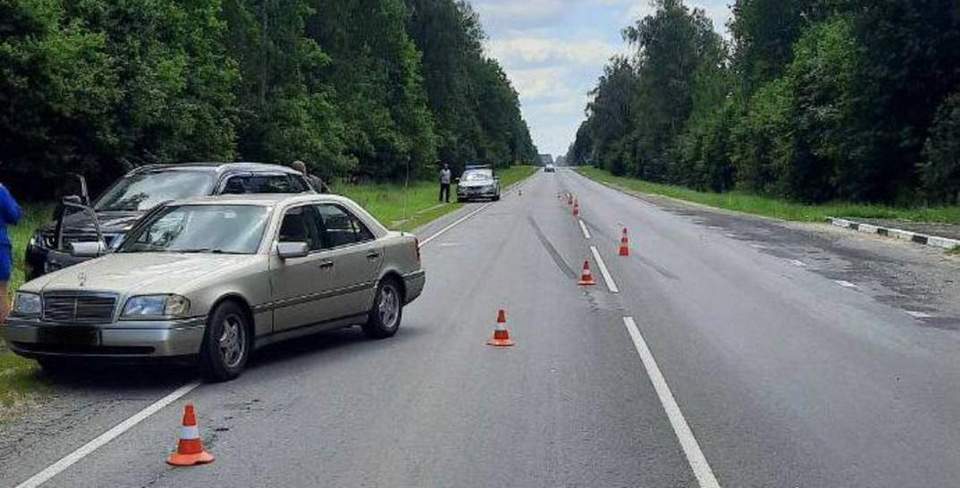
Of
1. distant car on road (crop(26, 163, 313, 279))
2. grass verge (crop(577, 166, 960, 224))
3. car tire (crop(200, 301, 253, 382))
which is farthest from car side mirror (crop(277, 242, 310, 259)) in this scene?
grass verge (crop(577, 166, 960, 224))

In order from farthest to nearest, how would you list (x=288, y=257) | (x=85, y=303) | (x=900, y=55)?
(x=900, y=55)
(x=288, y=257)
(x=85, y=303)

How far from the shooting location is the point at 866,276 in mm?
18328

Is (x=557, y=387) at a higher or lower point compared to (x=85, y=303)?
lower

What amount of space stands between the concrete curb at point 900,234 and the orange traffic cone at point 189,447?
21.0 metres

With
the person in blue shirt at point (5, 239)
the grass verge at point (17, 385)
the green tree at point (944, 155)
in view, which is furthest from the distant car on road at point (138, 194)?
the green tree at point (944, 155)

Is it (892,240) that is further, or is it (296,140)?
(296,140)

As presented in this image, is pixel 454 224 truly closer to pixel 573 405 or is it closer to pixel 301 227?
pixel 301 227

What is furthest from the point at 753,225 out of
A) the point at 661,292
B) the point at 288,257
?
the point at 288,257

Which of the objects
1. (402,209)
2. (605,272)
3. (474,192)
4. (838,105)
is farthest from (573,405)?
(474,192)

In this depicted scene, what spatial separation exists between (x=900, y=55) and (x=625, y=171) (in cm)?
9534

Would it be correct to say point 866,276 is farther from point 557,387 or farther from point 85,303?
point 85,303

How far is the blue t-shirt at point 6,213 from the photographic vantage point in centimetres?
994

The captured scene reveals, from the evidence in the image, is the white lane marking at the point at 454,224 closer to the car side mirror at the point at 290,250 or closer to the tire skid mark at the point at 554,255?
the tire skid mark at the point at 554,255

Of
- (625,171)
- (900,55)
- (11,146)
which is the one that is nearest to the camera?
(11,146)
